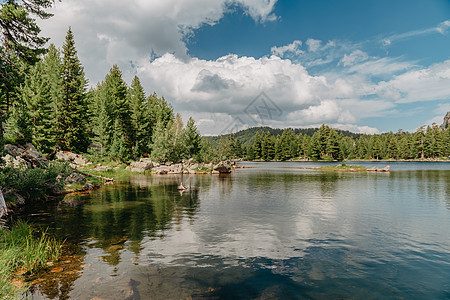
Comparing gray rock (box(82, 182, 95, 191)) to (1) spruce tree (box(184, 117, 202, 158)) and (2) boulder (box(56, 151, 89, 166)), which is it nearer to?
(2) boulder (box(56, 151, 89, 166))

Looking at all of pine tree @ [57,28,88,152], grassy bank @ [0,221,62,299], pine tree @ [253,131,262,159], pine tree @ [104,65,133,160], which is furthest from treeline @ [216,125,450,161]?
grassy bank @ [0,221,62,299]

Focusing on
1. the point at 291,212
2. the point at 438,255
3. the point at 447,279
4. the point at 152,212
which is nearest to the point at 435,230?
the point at 438,255

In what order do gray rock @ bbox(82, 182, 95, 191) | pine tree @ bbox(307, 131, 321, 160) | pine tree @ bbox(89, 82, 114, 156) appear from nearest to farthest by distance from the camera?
gray rock @ bbox(82, 182, 95, 191), pine tree @ bbox(89, 82, 114, 156), pine tree @ bbox(307, 131, 321, 160)

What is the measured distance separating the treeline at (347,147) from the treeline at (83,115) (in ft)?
183

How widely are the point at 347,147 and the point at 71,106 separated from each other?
576 ft

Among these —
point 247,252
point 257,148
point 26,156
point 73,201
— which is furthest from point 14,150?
point 257,148

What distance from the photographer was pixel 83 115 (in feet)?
210

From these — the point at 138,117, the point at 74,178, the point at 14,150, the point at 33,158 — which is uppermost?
the point at 138,117

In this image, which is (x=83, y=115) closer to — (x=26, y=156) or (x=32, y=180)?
(x=26, y=156)

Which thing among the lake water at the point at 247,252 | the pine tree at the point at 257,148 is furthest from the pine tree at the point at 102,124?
the pine tree at the point at 257,148

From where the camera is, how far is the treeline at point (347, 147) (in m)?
154

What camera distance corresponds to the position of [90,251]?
12711 millimetres

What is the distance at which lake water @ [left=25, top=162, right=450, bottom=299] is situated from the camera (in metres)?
9.38

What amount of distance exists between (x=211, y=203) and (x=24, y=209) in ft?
56.7
